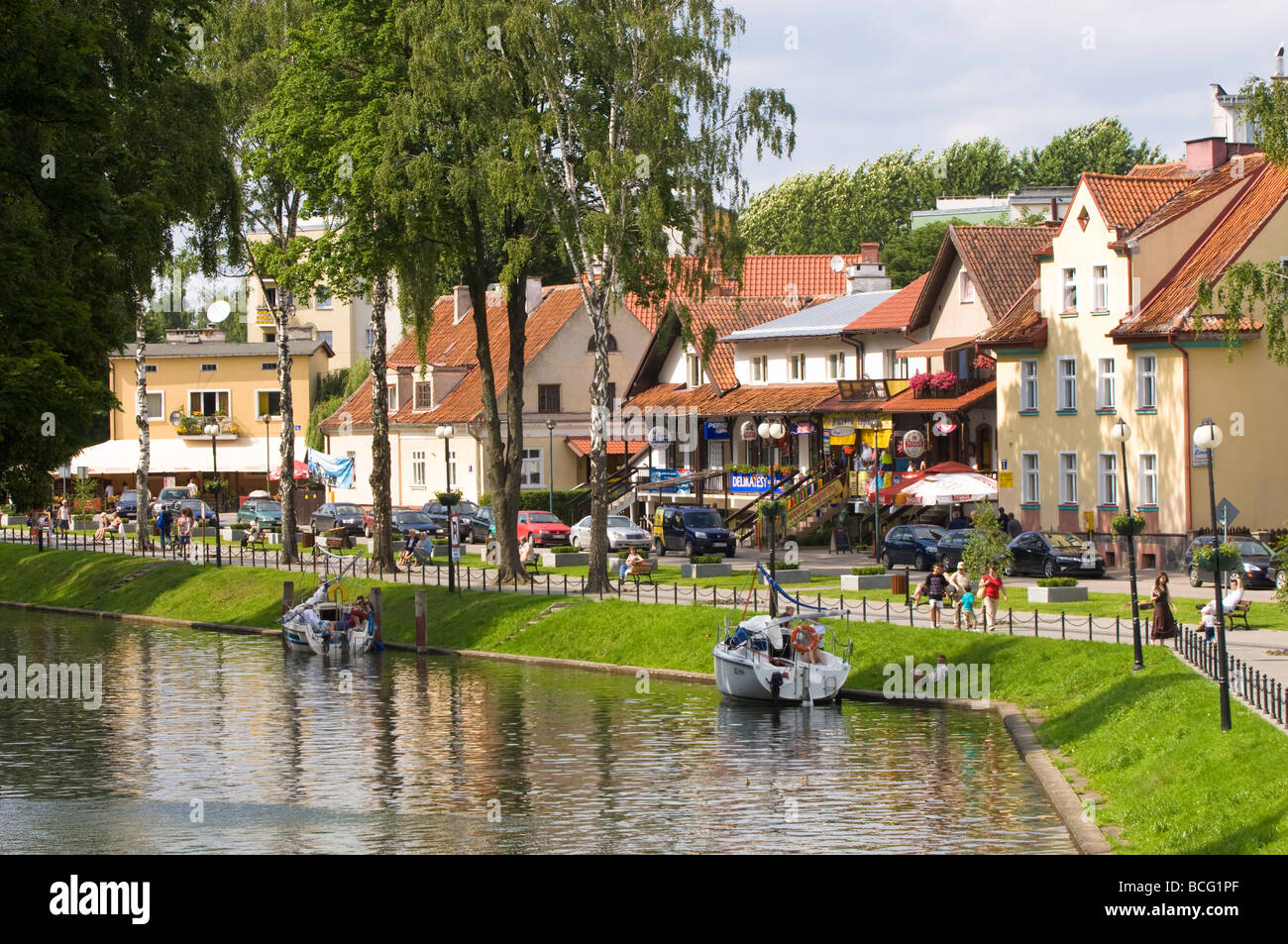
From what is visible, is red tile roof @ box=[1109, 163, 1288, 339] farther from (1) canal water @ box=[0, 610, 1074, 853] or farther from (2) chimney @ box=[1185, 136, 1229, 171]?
(1) canal water @ box=[0, 610, 1074, 853]

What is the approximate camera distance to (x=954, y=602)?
42.7m

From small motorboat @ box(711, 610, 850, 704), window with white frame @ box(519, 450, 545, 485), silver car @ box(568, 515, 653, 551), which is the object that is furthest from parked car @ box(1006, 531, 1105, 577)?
window with white frame @ box(519, 450, 545, 485)

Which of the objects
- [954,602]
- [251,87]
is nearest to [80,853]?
[954,602]

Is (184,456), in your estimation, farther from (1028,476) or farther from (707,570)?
(1028,476)

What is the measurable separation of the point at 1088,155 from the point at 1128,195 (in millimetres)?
71650

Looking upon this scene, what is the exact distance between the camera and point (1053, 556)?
1962 inches

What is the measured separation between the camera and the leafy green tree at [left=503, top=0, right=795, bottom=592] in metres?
44.0

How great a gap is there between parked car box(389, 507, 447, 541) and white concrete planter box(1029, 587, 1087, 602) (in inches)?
1211

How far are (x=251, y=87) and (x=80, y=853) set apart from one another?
1465 inches

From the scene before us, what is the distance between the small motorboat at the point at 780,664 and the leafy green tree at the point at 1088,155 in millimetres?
92618

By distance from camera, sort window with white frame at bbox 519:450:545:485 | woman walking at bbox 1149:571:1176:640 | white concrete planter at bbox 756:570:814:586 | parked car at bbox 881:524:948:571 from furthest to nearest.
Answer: window with white frame at bbox 519:450:545:485 → parked car at bbox 881:524:948:571 → white concrete planter at bbox 756:570:814:586 → woman walking at bbox 1149:571:1176:640

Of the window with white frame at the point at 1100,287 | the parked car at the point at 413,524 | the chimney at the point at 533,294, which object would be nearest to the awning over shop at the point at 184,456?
the chimney at the point at 533,294

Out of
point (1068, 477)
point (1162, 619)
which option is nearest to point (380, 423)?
point (1068, 477)

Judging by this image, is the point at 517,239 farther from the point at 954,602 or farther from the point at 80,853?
the point at 80,853
